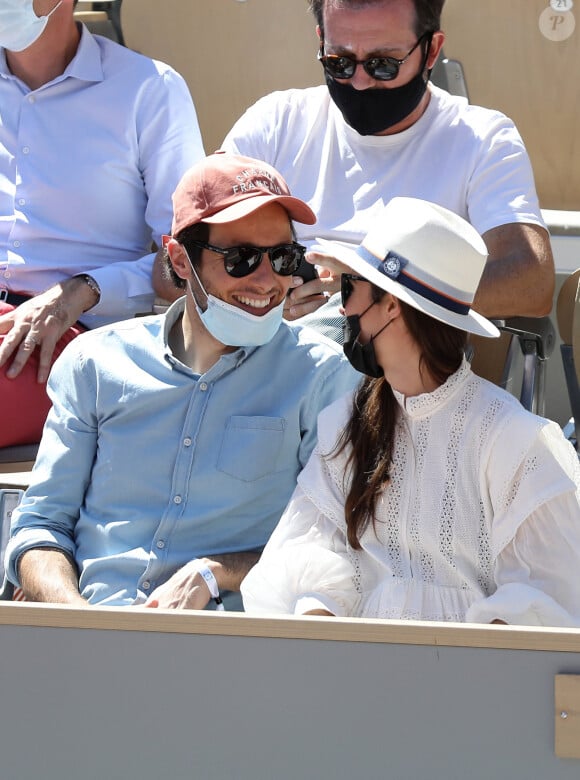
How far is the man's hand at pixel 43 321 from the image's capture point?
2.99m

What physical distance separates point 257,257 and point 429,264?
1.63 ft

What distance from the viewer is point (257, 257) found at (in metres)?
2.45

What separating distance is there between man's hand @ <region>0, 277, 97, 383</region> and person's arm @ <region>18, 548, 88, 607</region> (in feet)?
2.16

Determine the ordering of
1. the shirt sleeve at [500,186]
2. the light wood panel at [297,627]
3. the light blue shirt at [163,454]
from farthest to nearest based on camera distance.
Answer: the shirt sleeve at [500,186] → the light blue shirt at [163,454] → the light wood panel at [297,627]

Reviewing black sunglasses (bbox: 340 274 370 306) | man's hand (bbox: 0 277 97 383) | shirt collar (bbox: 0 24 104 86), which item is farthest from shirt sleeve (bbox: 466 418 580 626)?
shirt collar (bbox: 0 24 104 86)

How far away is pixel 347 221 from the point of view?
306 centimetres

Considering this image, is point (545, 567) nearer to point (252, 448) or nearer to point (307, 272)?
point (252, 448)

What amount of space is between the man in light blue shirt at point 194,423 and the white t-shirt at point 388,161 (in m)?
0.56

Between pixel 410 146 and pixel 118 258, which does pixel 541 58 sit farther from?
pixel 118 258

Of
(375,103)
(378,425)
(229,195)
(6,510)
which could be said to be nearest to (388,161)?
(375,103)

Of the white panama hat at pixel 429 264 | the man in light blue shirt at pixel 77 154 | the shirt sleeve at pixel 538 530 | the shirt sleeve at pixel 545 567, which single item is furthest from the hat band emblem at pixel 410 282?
the man in light blue shirt at pixel 77 154

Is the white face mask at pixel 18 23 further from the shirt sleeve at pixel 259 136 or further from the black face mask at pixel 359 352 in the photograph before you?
the black face mask at pixel 359 352

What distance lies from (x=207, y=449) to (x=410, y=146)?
1081 millimetres

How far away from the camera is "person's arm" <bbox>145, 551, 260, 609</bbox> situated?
2.23 metres
